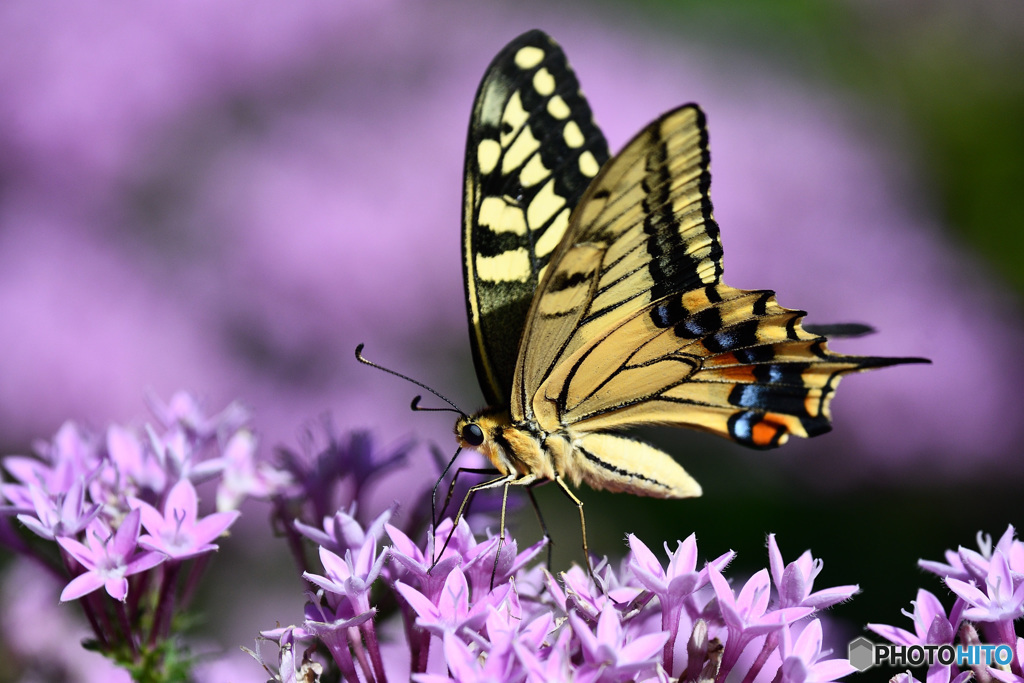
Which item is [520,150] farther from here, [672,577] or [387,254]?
[387,254]

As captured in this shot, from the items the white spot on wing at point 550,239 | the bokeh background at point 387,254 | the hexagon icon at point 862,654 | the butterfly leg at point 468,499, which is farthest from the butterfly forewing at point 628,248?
the bokeh background at point 387,254

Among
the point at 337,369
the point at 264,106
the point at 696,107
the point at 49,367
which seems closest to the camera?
the point at 696,107

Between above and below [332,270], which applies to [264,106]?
above

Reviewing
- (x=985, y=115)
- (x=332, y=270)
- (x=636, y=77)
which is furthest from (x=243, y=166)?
(x=985, y=115)

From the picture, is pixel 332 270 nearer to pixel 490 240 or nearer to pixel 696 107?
pixel 490 240

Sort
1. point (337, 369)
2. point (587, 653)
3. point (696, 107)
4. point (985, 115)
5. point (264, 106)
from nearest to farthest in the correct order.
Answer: point (587, 653), point (696, 107), point (337, 369), point (264, 106), point (985, 115)

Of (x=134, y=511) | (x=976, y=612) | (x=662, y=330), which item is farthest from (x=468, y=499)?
(x=976, y=612)

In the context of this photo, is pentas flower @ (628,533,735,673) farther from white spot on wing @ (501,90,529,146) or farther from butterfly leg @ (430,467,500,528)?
white spot on wing @ (501,90,529,146)
